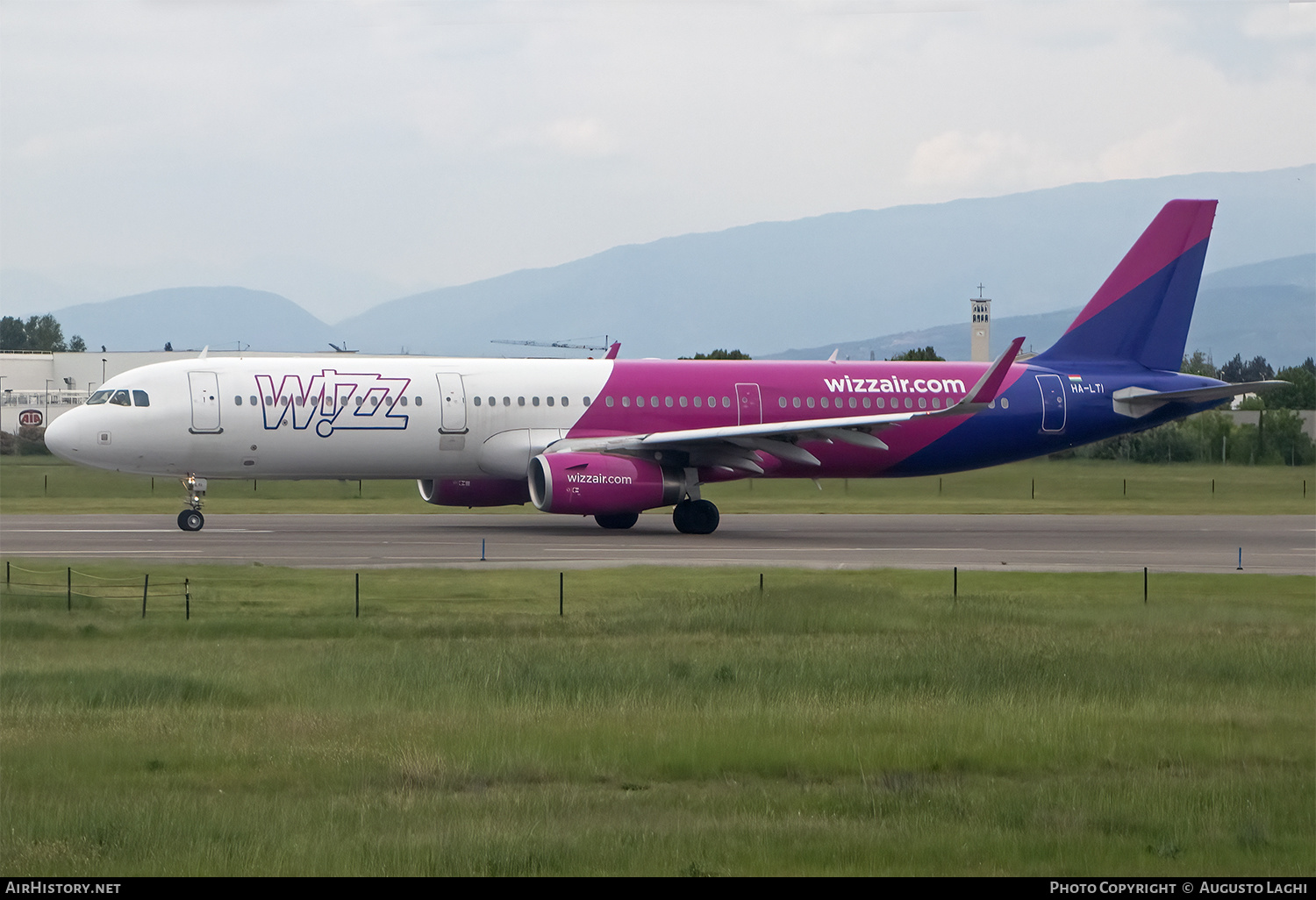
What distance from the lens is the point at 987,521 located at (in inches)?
1642

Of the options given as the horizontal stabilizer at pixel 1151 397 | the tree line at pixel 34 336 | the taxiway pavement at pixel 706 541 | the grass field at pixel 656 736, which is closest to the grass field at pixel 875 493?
the taxiway pavement at pixel 706 541

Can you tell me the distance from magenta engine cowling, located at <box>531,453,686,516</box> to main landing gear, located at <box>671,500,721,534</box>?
4.22ft

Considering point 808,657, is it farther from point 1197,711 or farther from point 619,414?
point 619,414

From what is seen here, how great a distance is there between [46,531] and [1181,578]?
25.6m

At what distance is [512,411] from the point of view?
1435 inches

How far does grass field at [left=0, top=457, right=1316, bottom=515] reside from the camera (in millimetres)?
46094

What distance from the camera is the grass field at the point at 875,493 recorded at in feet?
151

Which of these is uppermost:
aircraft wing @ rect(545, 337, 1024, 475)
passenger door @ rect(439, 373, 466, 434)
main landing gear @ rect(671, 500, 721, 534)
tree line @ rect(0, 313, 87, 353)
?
tree line @ rect(0, 313, 87, 353)

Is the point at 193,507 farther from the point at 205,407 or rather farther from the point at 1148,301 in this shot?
the point at 1148,301

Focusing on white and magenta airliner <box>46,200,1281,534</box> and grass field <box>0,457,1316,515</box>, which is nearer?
white and magenta airliner <box>46,200,1281,534</box>

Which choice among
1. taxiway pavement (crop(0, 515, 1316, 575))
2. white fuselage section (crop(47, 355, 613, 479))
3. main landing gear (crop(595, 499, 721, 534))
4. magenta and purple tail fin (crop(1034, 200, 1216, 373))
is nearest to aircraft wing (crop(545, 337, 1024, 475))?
main landing gear (crop(595, 499, 721, 534))

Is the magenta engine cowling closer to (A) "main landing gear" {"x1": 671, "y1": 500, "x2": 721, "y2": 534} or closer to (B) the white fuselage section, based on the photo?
(A) "main landing gear" {"x1": 671, "y1": 500, "x2": 721, "y2": 534}

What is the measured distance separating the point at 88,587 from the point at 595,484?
41.5 feet

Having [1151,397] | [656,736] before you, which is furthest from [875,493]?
[656,736]
